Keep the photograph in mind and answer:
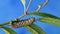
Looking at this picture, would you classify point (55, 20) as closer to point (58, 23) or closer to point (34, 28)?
point (58, 23)

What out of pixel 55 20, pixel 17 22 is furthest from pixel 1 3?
pixel 55 20

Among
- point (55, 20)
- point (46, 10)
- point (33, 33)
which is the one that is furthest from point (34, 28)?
point (46, 10)

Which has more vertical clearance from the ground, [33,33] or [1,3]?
[1,3]

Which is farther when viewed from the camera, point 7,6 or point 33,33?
point 7,6

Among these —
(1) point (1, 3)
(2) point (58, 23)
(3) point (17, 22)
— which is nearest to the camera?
(2) point (58, 23)

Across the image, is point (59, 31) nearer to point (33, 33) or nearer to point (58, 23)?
point (33, 33)

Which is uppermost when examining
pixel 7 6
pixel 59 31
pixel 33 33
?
pixel 7 6

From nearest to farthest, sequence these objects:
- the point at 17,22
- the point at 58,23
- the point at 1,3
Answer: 1. the point at 58,23
2. the point at 17,22
3. the point at 1,3

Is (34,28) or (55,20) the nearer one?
(55,20)
